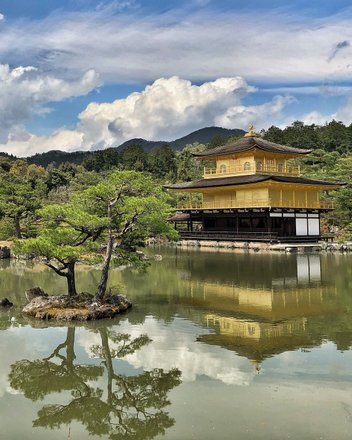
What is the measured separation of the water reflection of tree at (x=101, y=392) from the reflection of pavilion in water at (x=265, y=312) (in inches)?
92.6

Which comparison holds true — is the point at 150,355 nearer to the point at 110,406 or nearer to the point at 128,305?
the point at 110,406

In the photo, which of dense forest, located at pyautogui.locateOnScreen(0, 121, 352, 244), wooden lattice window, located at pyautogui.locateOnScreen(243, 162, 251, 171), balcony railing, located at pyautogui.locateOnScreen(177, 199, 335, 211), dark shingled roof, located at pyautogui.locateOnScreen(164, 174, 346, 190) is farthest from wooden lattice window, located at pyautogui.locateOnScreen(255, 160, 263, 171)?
dense forest, located at pyautogui.locateOnScreen(0, 121, 352, 244)

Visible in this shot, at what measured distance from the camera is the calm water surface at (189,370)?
7.14 m

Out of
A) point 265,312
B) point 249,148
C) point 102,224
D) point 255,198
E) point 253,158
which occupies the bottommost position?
point 265,312

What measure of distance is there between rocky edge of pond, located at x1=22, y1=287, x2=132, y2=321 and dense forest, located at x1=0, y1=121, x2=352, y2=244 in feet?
55.4

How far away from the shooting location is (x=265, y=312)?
1436cm

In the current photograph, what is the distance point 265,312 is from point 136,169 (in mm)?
62538

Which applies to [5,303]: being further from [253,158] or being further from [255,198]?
[253,158]

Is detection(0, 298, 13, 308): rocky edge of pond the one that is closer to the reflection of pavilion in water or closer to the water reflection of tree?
the water reflection of tree

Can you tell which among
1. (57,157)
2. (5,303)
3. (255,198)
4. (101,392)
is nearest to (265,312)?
(101,392)

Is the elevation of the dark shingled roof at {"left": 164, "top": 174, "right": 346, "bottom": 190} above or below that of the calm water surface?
above

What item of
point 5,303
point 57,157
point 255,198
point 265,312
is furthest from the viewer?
point 57,157

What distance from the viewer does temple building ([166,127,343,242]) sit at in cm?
3875

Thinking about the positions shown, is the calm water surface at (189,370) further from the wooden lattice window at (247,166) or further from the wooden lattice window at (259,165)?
the wooden lattice window at (247,166)
